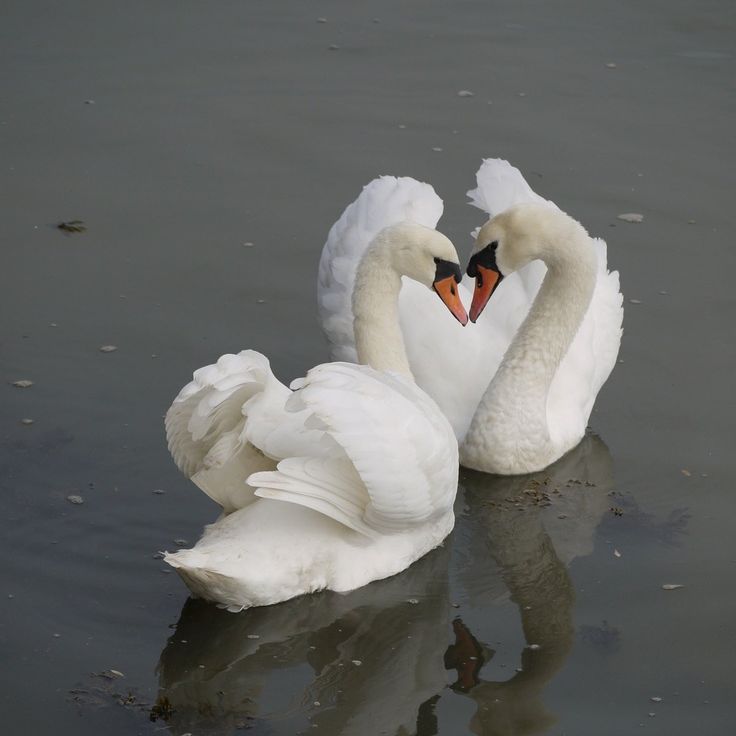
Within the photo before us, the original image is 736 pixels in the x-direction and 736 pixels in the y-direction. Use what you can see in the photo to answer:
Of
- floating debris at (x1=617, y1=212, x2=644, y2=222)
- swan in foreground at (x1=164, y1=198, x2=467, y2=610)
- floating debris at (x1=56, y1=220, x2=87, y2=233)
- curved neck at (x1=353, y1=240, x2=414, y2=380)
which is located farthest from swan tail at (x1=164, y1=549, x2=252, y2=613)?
floating debris at (x1=617, y1=212, x2=644, y2=222)

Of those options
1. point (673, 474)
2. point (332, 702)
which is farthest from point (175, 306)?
point (332, 702)

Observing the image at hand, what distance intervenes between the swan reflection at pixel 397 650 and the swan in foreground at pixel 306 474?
0.14 meters

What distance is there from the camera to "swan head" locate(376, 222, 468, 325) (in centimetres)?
651

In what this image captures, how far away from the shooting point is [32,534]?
591 centimetres

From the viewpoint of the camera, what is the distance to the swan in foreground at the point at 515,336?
6.79m

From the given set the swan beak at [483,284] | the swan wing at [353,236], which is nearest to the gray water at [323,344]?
the swan wing at [353,236]

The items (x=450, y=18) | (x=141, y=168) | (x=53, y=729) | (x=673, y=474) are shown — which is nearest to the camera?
(x=53, y=729)

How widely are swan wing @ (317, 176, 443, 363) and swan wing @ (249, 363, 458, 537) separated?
5.06ft

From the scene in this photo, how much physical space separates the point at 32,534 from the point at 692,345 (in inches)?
149

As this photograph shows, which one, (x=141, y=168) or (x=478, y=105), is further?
(x=478, y=105)

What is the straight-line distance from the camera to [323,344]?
7.78 m

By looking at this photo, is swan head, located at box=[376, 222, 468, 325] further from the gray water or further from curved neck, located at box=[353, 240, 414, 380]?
the gray water

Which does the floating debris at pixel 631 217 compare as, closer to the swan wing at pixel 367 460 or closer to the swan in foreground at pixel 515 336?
the swan in foreground at pixel 515 336

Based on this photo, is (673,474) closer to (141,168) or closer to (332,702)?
(332,702)
